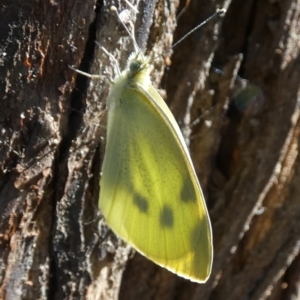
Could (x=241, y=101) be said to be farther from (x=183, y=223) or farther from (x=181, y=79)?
(x=183, y=223)

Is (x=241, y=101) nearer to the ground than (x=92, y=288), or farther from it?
farther from it

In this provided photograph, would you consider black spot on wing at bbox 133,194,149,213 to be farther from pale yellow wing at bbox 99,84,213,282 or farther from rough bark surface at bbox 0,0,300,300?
rough bark surface at bbox 0,0,300,300

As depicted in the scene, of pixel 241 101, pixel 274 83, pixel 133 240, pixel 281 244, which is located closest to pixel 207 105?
pixel 241 101

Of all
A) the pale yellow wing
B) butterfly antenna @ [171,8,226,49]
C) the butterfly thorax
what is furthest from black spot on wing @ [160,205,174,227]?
butterfly antenna @ [171,8,226,49]

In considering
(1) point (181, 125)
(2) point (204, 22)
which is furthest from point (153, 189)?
(2) point (204, 22)

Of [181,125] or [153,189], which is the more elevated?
[181,125]

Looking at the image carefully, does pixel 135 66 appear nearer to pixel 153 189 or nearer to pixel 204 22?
pixel 204 22
